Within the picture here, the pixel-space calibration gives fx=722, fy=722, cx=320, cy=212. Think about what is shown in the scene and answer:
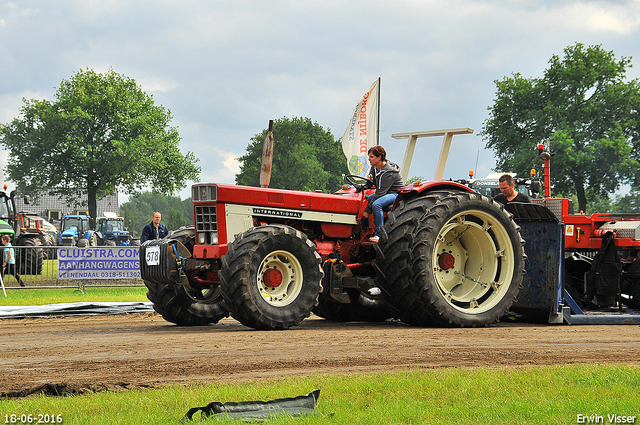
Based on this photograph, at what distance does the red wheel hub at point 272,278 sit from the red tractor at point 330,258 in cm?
1

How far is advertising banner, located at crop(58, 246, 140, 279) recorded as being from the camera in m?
16.2

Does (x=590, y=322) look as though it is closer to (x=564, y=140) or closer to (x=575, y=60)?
(x=564, y=140)

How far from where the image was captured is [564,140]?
4356 cm

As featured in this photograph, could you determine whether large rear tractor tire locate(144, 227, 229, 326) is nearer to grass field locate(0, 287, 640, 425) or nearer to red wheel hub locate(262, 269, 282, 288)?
red wheel hub locate(262, 269, 282, 288)

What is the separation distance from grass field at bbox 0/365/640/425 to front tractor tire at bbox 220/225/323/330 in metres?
2.82

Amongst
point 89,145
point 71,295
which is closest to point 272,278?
point 71,295

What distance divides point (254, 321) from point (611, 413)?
449 cm

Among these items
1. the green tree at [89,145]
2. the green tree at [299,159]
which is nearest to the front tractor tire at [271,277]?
the green tree at [89,145]

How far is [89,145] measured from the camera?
50906 mm

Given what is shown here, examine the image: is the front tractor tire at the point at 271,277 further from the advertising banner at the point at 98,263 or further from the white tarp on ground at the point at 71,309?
the advertising banner at the point at 98,263

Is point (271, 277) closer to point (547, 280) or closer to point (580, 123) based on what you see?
point (547, 280)

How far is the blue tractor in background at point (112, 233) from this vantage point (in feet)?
141

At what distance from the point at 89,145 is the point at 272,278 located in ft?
151

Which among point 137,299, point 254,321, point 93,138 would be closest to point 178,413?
point 254,321
